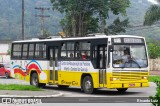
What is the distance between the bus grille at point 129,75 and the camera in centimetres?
2036

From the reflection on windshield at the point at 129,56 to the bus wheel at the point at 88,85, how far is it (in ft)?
6.34

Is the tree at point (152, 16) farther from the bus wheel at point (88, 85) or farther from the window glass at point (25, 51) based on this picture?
the bus wheel at point (88, 85)

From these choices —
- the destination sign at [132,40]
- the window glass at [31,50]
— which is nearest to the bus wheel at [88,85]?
the destination sign at [132,40]

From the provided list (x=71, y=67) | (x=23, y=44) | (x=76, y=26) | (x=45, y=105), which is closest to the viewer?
(x=45, y=105)

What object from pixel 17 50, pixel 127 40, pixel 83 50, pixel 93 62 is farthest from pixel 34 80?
pixel 127 40

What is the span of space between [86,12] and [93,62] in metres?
32.8

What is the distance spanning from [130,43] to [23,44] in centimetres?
865

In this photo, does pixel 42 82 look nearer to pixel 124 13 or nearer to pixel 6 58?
pixel 124 13

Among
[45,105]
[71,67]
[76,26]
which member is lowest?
[45,105]

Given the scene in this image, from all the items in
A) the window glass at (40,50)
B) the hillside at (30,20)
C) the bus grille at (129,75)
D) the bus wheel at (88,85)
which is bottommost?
the bus wheel at (88,85)

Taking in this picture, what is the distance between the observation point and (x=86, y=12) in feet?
177

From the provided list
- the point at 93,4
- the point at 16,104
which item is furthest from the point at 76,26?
the point at 16,104

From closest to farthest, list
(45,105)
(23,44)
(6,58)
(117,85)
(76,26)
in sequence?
(45,105)
(117,85)
(23,44)
(76,26)
(6,58)

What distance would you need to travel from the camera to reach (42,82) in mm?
25953
